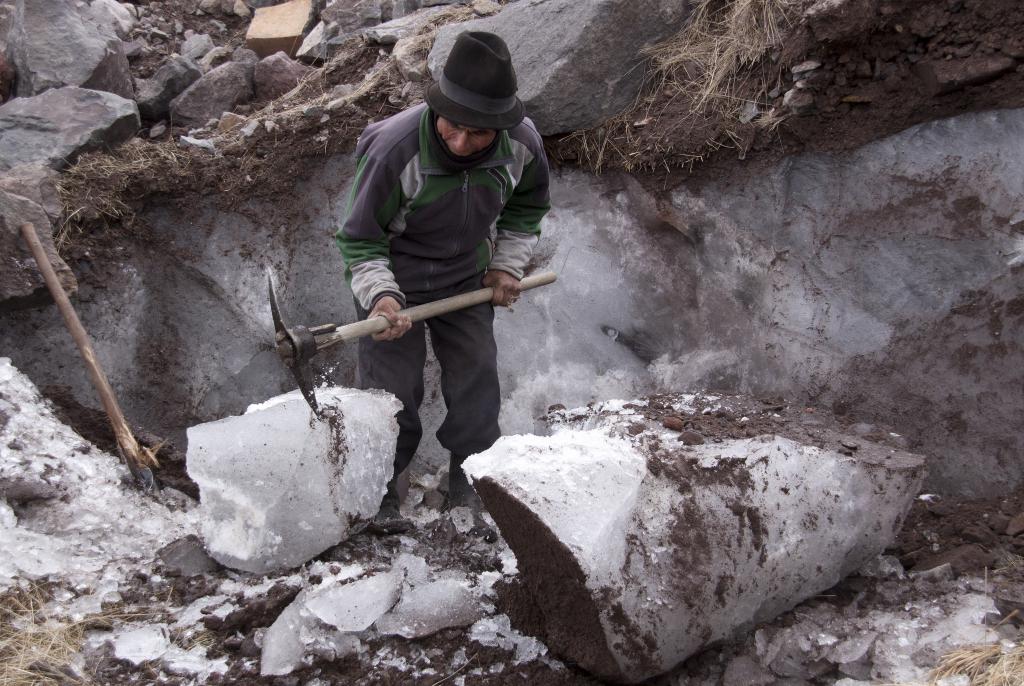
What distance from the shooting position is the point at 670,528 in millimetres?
2410

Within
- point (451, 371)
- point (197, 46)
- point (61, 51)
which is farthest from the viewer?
point (197, 46)

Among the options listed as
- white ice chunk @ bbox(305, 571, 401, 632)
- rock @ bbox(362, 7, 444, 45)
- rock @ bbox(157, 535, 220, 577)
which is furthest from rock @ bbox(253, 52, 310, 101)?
white ice chunk @ bbox(305, 571, 401, 632)

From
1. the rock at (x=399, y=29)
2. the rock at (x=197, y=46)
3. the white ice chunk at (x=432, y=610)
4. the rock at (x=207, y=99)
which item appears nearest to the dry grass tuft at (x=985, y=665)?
the white ice chunk at (x=432, y=610)

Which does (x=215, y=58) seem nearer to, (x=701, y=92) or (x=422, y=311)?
(x=701, y=92)

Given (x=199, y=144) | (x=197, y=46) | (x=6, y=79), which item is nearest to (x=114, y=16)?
(x=197, y=46)

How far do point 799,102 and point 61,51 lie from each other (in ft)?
15.6

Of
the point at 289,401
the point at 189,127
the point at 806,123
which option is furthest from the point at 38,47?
the point at 806,123

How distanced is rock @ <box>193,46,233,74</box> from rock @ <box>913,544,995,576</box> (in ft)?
19.8

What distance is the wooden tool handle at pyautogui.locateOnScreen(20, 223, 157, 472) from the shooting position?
3.55 m

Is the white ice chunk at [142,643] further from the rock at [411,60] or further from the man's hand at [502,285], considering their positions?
the rock at [411,60]

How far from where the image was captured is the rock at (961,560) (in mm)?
2750

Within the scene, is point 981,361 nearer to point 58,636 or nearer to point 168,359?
point 58,636

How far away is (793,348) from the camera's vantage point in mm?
3986

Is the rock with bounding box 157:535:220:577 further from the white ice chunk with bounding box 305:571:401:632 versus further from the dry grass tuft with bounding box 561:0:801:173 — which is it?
the dry grass tuft with bounding box 561:0:801:173
